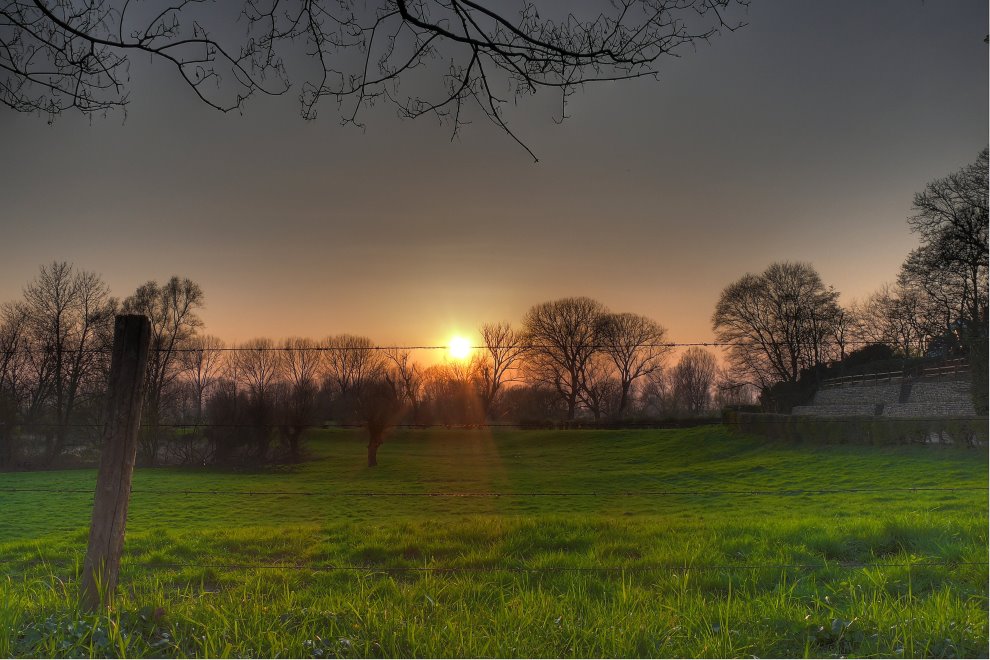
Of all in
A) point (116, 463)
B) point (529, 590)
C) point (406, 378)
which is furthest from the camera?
point (406, 378)

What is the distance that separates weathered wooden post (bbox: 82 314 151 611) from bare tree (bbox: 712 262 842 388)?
37.6 m

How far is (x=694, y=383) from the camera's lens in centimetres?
3462

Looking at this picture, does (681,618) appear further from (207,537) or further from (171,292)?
(171,292)

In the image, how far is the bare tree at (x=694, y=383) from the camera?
33188mm

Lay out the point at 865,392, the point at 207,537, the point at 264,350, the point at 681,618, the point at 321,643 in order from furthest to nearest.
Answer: the point at 865,392
the point at 264,350
the point at 207,537
the point at 681,618
the point at 321,643

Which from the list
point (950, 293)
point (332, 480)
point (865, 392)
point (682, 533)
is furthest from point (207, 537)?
point (865, 392)

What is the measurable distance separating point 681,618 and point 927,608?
1566mm

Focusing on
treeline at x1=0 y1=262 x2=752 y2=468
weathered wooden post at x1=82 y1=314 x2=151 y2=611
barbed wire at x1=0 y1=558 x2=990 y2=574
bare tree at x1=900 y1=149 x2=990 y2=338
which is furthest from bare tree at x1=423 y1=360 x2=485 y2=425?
bare tree at x1=900 y1=149 x2=990 y2=338

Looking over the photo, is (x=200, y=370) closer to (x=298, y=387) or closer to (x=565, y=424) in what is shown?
(x=298, y=387)

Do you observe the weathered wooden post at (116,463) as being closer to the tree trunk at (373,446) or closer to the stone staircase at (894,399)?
the tree trunk at (373,446)

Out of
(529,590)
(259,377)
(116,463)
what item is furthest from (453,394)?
(116,463)

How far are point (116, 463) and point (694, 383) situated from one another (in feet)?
111

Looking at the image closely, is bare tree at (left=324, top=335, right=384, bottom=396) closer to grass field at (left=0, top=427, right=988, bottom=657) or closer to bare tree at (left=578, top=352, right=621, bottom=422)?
grass field at (left=0, top=427, right=988, bottom=657)

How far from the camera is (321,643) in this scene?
3299 millimetres
